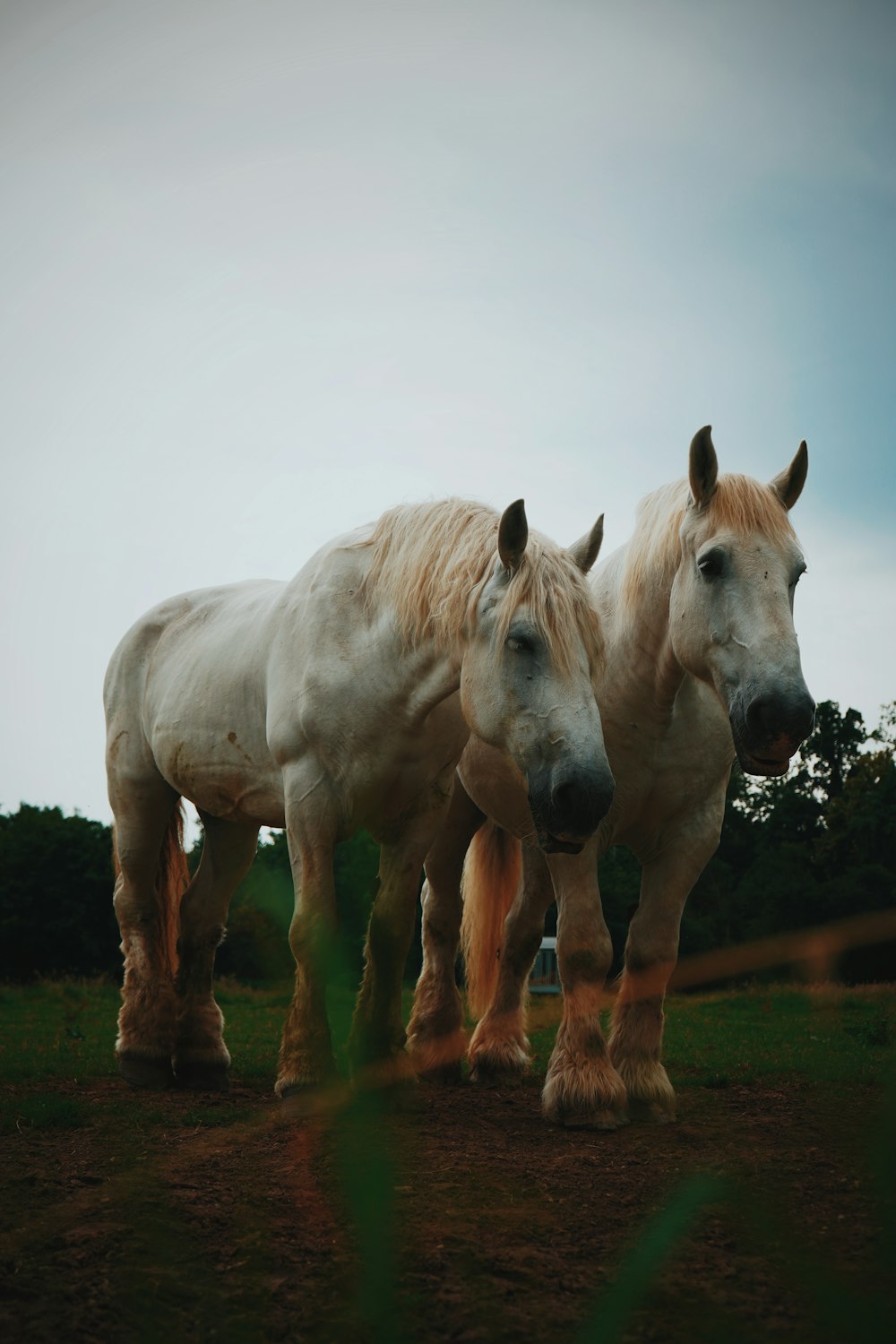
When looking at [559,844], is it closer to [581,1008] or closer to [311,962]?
[581,1008]

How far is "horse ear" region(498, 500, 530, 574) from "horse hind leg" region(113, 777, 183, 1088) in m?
3.15

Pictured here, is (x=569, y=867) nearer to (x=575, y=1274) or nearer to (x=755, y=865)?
(x=575, y=1274)

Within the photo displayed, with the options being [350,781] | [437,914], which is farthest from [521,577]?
[437,914]

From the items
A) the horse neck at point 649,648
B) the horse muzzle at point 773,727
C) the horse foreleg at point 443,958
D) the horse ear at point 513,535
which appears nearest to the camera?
the horse muzzle at point 773,727

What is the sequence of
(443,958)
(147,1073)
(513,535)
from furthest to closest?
1. (443,958)
2. (147,1073)
3. (513,535)

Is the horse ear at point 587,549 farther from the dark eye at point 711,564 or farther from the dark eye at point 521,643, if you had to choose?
the dark eye at point 521,643

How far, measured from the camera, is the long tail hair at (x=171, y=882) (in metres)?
6.50

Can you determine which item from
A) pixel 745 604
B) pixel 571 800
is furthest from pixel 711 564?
pixel 571 800

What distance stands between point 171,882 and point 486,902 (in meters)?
1.95

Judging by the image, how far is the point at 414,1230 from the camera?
306cm

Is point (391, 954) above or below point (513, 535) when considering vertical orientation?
below

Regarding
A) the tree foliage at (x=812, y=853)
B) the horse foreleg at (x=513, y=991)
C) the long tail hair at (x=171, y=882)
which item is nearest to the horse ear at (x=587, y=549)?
the horse foreleg at (x=513, y=991)

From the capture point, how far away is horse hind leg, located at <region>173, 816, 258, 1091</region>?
6160mm

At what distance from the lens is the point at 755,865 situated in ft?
77.7
